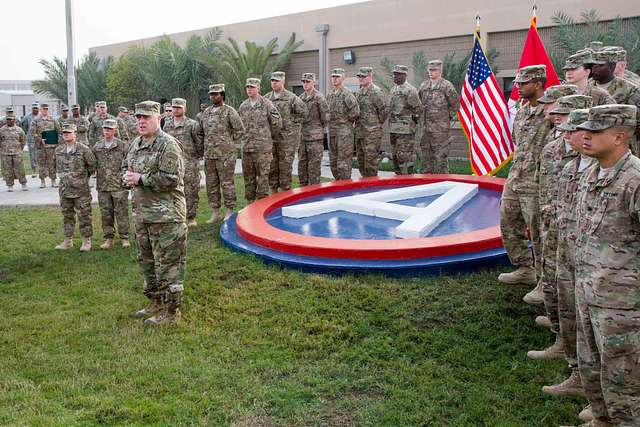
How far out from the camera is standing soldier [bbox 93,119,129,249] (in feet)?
29.7

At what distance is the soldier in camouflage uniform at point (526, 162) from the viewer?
5676 millimetres

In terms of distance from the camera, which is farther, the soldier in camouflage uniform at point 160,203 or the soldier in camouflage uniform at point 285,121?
the soldier in camouflage uniform at point 285,121

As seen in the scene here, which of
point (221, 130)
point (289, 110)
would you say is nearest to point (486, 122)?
point (289, 110)

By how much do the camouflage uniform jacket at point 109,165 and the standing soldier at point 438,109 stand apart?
18.8ft

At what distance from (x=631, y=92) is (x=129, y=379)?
5.22 m

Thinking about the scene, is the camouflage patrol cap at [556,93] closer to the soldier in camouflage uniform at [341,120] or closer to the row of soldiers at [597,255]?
the row of soldiers at [597,255]

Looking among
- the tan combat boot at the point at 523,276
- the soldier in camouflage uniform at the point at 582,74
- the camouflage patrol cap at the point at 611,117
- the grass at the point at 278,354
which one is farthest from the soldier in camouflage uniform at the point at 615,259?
the tan combat boot at the point at 523,276

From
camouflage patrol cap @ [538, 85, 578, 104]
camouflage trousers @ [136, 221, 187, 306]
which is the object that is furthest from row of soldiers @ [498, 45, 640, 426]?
camouflage trousers @ [136, 221, 187, 306]

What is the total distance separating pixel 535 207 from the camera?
227 inches

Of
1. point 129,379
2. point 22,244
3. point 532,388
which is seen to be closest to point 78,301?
point 129,379

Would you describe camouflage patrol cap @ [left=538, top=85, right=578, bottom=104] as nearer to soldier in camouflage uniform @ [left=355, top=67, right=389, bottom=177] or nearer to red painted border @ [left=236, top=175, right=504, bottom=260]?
red painted border @ [left=236, top=175, right=504, bottom=260]

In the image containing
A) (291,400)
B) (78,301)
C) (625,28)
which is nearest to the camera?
(291,400)

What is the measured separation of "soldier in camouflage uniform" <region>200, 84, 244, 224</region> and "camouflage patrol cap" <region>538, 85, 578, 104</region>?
5.68 meters

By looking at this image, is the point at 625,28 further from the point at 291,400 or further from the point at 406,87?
the point at 291,400
